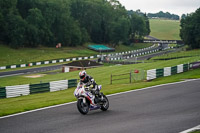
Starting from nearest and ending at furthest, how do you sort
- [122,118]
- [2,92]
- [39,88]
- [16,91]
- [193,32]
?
[122,118] < [2,92] < [16,91] < [39,88] < [193,32]

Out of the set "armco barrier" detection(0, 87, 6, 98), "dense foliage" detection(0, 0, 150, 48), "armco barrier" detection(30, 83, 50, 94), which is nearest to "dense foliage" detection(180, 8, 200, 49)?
"dense foliage" detection(0, 0, 150, 48)

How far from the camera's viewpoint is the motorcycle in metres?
13.4

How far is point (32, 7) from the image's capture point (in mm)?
94312

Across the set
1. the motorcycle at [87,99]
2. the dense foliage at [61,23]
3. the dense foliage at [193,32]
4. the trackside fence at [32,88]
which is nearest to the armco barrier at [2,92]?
the trackside fence at [32,88]

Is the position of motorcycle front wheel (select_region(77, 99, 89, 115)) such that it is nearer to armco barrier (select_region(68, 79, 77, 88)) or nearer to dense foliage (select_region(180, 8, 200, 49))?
armco barrier (select_region(68, 79, 77, 88))

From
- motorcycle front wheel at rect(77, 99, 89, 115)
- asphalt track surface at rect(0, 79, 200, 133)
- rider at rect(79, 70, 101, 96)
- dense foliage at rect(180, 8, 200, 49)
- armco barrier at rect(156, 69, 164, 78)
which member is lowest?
armco barrier at rect(156, 69, 164, 78)

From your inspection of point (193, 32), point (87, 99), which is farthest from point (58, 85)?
point (193, 32)

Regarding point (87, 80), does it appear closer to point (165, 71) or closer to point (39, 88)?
point (39, 88)

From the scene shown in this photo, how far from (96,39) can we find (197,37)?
3964cm

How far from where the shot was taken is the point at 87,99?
13805 millimetres

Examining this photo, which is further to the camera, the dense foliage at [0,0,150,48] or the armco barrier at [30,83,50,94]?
the dense foliage at [0,0,150,48]

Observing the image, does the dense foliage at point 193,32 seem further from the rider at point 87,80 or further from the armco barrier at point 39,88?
the rider at point 87,80

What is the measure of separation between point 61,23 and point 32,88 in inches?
2951

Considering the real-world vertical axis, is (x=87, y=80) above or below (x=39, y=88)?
above
